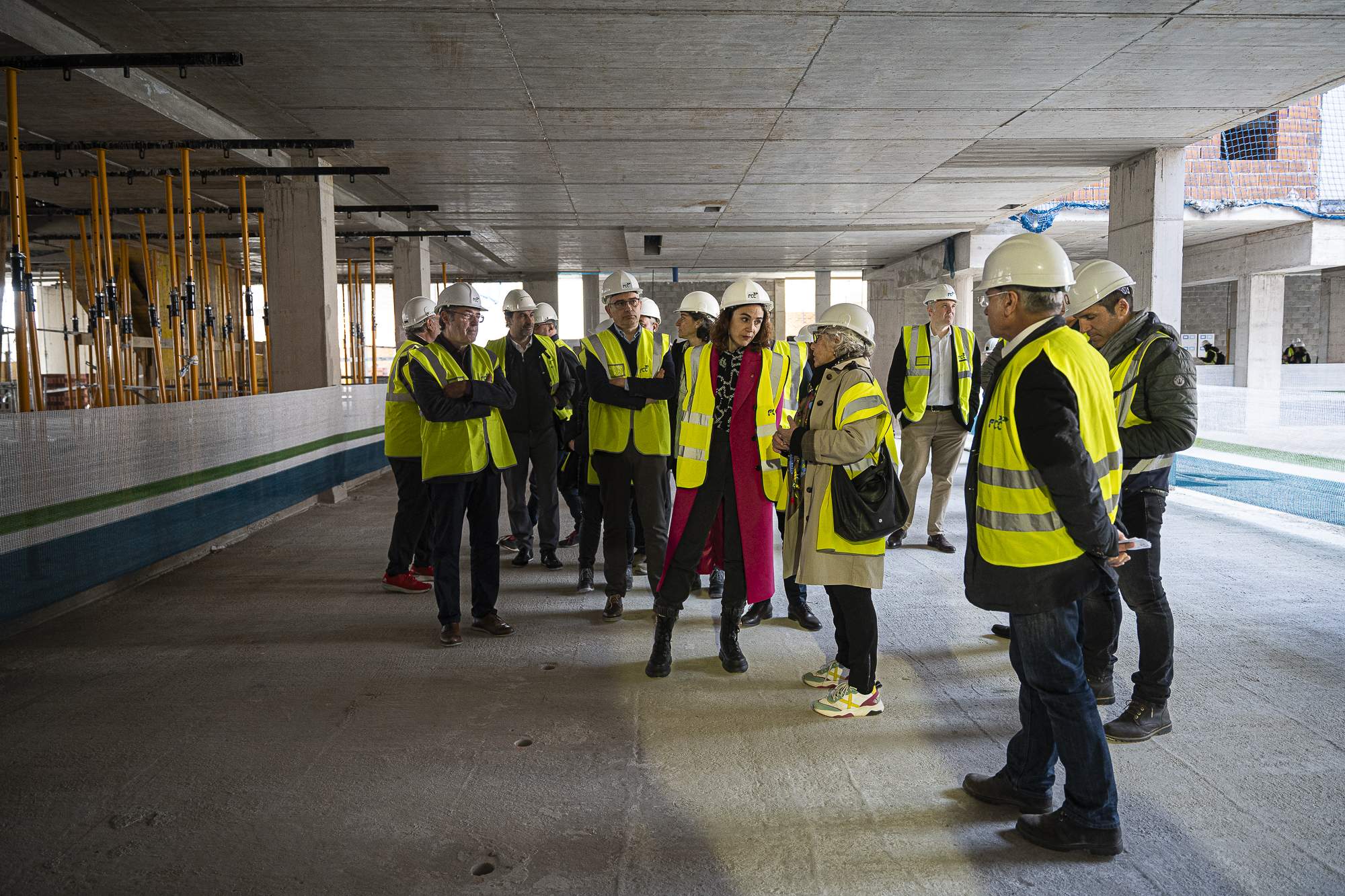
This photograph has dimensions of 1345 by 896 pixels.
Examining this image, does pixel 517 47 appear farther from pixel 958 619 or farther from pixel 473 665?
pixel 958 619

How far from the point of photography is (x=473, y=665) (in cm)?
448

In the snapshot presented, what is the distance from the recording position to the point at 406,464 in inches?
230

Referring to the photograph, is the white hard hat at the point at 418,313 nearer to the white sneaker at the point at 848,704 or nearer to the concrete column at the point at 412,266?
the white sneaker at the point at 848,704

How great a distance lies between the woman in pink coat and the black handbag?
51cm

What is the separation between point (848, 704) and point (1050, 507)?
1503 millimetres

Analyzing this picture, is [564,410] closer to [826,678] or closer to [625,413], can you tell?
[625,413]

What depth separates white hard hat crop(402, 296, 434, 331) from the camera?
607 cm

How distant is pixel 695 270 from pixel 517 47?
611 inches

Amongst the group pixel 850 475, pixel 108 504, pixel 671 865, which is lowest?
pixel 671 865

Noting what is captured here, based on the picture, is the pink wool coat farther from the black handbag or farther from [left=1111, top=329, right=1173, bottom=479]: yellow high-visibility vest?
[left=1111, top=329, right=1173, bottom=479]: yellow high-visibility vest

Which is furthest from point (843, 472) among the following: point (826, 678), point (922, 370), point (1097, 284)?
point (922, 370)

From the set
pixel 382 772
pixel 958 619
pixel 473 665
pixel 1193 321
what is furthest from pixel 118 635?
pixel 1193 321

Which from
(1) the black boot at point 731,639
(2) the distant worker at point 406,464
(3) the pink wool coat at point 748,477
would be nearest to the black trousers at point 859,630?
(3) the pink wool coat at point 748,477

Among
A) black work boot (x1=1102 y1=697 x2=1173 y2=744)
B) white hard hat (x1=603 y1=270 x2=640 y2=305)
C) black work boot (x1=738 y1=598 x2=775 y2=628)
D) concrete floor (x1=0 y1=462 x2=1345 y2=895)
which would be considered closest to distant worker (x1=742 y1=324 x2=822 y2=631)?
black work boot (x1=738 y1=598 x2=775 y2=628)
